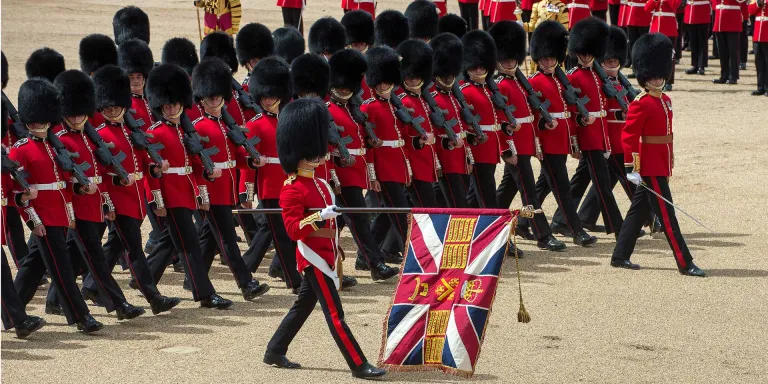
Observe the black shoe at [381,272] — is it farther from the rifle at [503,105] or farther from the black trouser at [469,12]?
the black trouser at [469,12]

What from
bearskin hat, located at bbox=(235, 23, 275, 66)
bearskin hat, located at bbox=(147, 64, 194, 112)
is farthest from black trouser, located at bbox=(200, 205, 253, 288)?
bearskin hat, located at bbox=(235, 23, 275, 66)

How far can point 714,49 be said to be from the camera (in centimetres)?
1628

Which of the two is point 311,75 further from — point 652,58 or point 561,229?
point 561,229

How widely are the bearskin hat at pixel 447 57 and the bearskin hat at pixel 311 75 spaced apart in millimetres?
838

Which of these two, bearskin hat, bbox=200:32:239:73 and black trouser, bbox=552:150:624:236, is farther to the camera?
bearskin hat, bbox=200:32:239:73

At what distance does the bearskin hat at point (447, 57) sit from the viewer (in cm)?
835

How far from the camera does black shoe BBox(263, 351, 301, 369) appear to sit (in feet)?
19.6

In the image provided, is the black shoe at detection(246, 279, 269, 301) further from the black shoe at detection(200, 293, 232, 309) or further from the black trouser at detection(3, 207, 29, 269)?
the black trouser at detection(3, 207, 29, 269)

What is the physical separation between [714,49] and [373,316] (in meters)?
10.3

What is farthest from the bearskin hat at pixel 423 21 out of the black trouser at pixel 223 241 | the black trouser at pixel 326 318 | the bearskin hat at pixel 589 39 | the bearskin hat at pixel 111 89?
the black trouser at pixel 326 318

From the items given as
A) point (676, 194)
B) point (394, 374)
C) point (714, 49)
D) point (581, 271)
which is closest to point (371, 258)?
point (581, 271)

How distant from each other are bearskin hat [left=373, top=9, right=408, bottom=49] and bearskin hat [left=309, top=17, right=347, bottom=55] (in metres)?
0.43

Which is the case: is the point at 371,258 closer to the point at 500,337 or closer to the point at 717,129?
the point at 500,337

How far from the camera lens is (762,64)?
1388 cm
